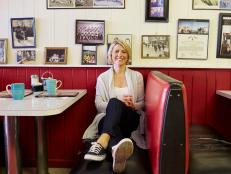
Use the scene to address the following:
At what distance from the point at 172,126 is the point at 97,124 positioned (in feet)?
2.79

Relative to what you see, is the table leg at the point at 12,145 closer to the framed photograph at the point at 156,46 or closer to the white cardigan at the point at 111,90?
the white cardigan at the point at 111,90

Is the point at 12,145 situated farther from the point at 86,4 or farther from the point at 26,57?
the point at 86,4

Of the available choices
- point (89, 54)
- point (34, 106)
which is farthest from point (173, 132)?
point (89, 54)

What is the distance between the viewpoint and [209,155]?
159cm

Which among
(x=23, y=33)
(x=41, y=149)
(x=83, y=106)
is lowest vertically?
(x=41, y=149)

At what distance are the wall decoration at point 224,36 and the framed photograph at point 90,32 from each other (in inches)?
41.1

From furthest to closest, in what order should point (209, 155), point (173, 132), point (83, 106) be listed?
point (83, 106) < point (209, 155) < point (173, 132)

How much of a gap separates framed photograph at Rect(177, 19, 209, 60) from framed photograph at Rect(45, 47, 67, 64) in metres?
1.04

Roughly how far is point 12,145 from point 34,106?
1.19ft

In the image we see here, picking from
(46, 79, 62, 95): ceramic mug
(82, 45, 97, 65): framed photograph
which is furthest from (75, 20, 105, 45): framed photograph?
(46, 79, 62, 95): ceramic mug

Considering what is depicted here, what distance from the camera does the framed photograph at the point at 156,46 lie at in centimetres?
238

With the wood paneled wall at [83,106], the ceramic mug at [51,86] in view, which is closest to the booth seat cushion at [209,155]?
the wood paneled wall at [83,106]

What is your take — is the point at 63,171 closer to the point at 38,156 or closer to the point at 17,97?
the point at 38,156

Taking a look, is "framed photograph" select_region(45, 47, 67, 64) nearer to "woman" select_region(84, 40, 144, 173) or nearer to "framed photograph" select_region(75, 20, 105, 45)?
"framed photograph" select_region(75, 20, 105, 45)
